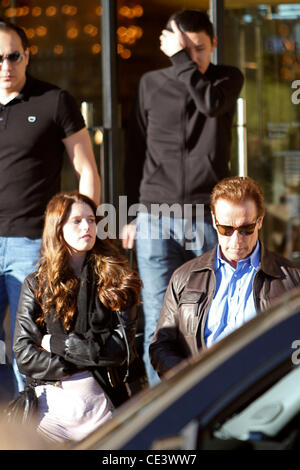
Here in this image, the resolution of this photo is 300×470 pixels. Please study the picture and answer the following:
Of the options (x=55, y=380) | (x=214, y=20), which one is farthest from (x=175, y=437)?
(x=214, y=20)

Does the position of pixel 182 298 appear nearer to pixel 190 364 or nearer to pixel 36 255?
pixel 36 255

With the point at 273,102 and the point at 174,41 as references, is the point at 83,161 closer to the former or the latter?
the point at 174,41

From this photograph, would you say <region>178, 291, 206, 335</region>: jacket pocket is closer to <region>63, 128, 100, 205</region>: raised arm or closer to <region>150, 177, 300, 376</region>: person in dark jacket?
<region>150, 177, 300, 376</region>: person in dark jacket

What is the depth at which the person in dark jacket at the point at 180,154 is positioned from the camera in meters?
4.61

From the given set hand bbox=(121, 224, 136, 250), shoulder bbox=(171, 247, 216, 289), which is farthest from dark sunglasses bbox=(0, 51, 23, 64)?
shoulder bbox=(171, 247, 216, 289)

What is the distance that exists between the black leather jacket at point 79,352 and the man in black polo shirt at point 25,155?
56 cm

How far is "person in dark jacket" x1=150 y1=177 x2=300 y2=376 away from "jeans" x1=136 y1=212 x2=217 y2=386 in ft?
3.06

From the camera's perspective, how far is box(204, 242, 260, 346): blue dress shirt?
350 centimetres

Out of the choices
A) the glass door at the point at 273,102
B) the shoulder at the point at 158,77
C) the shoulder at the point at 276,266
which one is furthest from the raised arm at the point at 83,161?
the glass door at the point at 273,102

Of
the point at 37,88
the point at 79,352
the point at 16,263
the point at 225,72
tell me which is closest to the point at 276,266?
the point at 79,352

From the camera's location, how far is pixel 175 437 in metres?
1.66

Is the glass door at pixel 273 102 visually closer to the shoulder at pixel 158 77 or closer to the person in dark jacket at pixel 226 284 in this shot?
the shoulder at pixel 158 77

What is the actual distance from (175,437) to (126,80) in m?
4.63

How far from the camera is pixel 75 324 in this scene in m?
3.84
